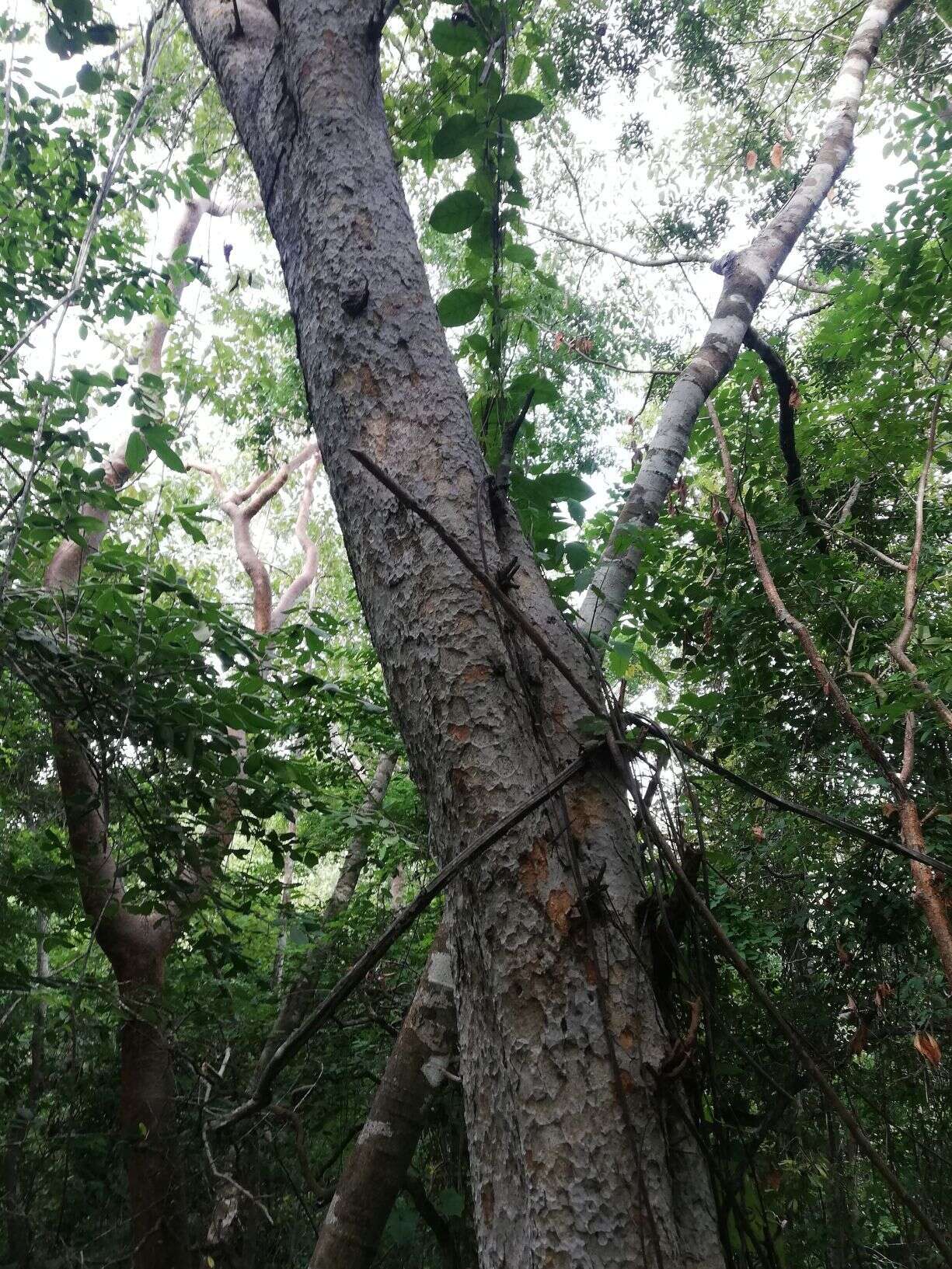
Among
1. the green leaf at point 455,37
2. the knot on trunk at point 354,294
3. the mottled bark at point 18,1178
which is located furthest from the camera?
the mottled bark at point 18,1178

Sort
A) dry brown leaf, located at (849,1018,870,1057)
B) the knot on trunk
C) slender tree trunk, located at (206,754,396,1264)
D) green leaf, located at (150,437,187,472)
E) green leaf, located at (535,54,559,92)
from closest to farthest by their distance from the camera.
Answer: the knot on trunk < green leaf, located at (535,54,559,92) < green leaf, located at (150,437,187,472) < dry brown leaf, located at (849,1018,870,1057) < slender tree trunk, located at (206,754,396,1264)

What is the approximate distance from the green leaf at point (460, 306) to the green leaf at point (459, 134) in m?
0.25

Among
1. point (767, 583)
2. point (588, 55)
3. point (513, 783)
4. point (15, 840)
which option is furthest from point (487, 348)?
point (588, 55)

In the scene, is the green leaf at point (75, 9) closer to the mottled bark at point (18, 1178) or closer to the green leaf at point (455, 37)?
the green leaf at point (455, 37)

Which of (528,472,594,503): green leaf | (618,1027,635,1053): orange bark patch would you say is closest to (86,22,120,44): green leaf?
(528,472,594,503): green leaf

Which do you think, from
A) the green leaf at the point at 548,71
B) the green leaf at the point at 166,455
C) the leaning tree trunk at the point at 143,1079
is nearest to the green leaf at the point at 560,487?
the green leaf at the point at 548,71

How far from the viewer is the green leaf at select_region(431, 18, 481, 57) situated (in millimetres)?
1338

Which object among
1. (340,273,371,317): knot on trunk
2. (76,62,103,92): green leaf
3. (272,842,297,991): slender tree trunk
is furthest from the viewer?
(272,842,297,991): slender tree trunk

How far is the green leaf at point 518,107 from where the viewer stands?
1271mm

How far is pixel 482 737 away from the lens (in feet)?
2.48

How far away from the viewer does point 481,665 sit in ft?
2.58

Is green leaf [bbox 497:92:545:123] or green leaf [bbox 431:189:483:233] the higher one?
green leaf [bbox 497:92:545:123]

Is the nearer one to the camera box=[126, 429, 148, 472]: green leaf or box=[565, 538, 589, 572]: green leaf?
box=[565, 538, 589, 572]: green leaf

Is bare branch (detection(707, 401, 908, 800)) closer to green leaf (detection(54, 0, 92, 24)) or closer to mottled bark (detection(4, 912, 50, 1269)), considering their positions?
green leaf (detection(54, 0, 92, 24))
